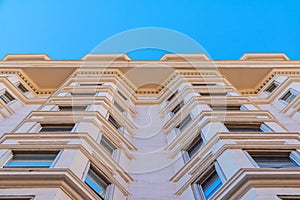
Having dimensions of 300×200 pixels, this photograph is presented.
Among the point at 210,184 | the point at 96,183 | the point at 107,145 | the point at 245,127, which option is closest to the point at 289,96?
the point at 245,127

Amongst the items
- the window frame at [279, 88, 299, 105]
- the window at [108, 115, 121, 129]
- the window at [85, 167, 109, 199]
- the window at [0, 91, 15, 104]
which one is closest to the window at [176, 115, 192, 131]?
the window at [108, 115, 121, 129]

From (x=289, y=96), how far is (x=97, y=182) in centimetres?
1324

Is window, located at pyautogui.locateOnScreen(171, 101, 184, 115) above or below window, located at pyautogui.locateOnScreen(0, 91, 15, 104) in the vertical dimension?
below

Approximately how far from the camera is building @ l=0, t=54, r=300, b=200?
28.5ft

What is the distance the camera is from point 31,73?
78.3ft

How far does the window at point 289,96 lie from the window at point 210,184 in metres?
10.6

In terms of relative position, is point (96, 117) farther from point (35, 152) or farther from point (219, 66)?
point (219, 66)

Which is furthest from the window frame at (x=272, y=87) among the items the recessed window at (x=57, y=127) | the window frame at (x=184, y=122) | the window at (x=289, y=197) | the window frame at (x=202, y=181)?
the window at (x=289, y=197)

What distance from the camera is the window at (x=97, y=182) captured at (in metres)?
9.73

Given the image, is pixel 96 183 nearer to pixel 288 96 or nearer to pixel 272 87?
pixel 288 96

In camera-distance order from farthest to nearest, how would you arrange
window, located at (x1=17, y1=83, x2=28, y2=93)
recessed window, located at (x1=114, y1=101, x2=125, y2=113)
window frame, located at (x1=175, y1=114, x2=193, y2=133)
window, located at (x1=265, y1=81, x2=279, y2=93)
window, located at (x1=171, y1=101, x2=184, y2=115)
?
window, located at (x1=17, y1=83, x2=28, y2=93), window, located at (x1=265, y1=81, x2=279, y2=93), recessed window, located at (x1=114, y1=101, x2=125, y2=113), window, located at (x1=171, y1=101, x2=184, y2=115), window frame, located at (x1=175, y1=114, x2=193, y2=133)

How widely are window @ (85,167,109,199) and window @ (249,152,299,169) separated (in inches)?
158

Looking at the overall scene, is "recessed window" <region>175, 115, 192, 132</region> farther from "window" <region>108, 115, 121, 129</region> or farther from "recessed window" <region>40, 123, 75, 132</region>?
"recessed window" <region>40, 123, 75, 132</region>

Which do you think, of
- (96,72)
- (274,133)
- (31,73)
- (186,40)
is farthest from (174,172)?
(31,73)
